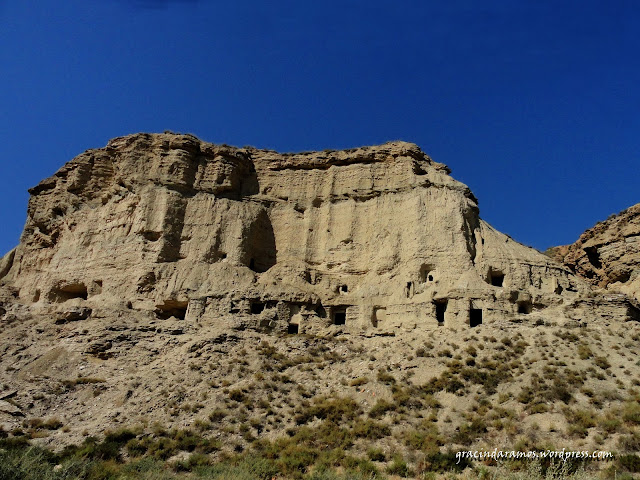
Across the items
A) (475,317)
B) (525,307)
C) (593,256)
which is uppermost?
(593,256)

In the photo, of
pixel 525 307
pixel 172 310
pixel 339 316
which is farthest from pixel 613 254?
pixel 172 310

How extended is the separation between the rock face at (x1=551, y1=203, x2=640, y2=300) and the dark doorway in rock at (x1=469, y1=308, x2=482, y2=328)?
11.4 m

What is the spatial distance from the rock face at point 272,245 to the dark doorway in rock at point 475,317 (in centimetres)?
7

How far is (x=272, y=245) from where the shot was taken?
33.6m

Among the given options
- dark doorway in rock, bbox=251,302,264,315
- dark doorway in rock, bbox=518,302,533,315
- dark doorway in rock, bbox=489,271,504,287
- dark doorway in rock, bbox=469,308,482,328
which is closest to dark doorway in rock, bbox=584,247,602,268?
dark doorway in rock, bbox=489,271,504,287

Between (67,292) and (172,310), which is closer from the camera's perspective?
(172,310)

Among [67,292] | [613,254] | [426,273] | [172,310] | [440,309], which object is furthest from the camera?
[613,254]

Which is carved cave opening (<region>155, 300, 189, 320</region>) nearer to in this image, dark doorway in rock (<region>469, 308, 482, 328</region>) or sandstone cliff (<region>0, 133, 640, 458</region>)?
sandstone cliff (<region>0, 133, 640, 458</region>)

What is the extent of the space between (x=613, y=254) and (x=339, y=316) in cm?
1911

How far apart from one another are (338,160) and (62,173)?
18914 mm

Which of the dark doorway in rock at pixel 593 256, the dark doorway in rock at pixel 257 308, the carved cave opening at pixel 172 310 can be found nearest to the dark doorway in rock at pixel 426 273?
the dark doorway in rock at pixel 257 308

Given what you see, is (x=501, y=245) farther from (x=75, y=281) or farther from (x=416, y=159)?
(x=75, y=281)

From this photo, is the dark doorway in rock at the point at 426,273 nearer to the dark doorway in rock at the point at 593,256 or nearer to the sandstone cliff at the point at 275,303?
the sandstone cliff at the point at 275,303

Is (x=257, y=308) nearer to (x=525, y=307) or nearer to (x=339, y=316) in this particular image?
(x=339, y=316)
